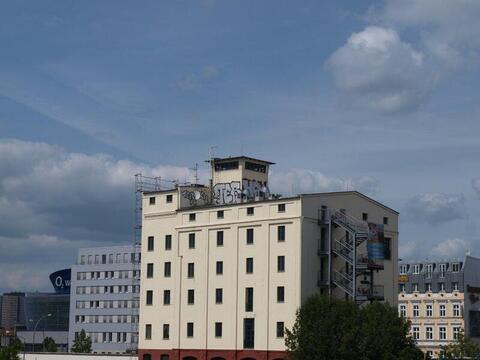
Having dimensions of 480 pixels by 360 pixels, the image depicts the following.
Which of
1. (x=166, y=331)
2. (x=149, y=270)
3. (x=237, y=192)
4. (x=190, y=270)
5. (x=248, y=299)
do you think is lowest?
(x=166, y=331)

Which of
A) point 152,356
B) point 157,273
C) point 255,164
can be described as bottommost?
point 152,356

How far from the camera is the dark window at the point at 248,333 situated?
104 m

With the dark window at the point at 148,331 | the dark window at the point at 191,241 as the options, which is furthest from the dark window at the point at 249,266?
the dark window at the point at 148,331

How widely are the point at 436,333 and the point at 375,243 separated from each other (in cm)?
7607

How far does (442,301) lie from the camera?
179 meters

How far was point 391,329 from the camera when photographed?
97312 millimetres

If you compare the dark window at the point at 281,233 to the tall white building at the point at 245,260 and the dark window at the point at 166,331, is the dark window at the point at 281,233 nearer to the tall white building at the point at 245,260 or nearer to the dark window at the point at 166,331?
the tall white building at the point at 245,260

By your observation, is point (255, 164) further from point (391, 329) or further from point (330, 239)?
point (391, 329)

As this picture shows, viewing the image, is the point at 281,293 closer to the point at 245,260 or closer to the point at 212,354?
the point at 245,260

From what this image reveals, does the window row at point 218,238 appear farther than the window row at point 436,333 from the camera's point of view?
No

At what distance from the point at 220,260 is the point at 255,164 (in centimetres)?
1556

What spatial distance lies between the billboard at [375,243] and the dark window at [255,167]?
56.4ft

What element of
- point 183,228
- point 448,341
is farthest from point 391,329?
point 448,341

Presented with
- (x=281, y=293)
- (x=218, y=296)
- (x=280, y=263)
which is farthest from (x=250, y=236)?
(x=218, y=296)
